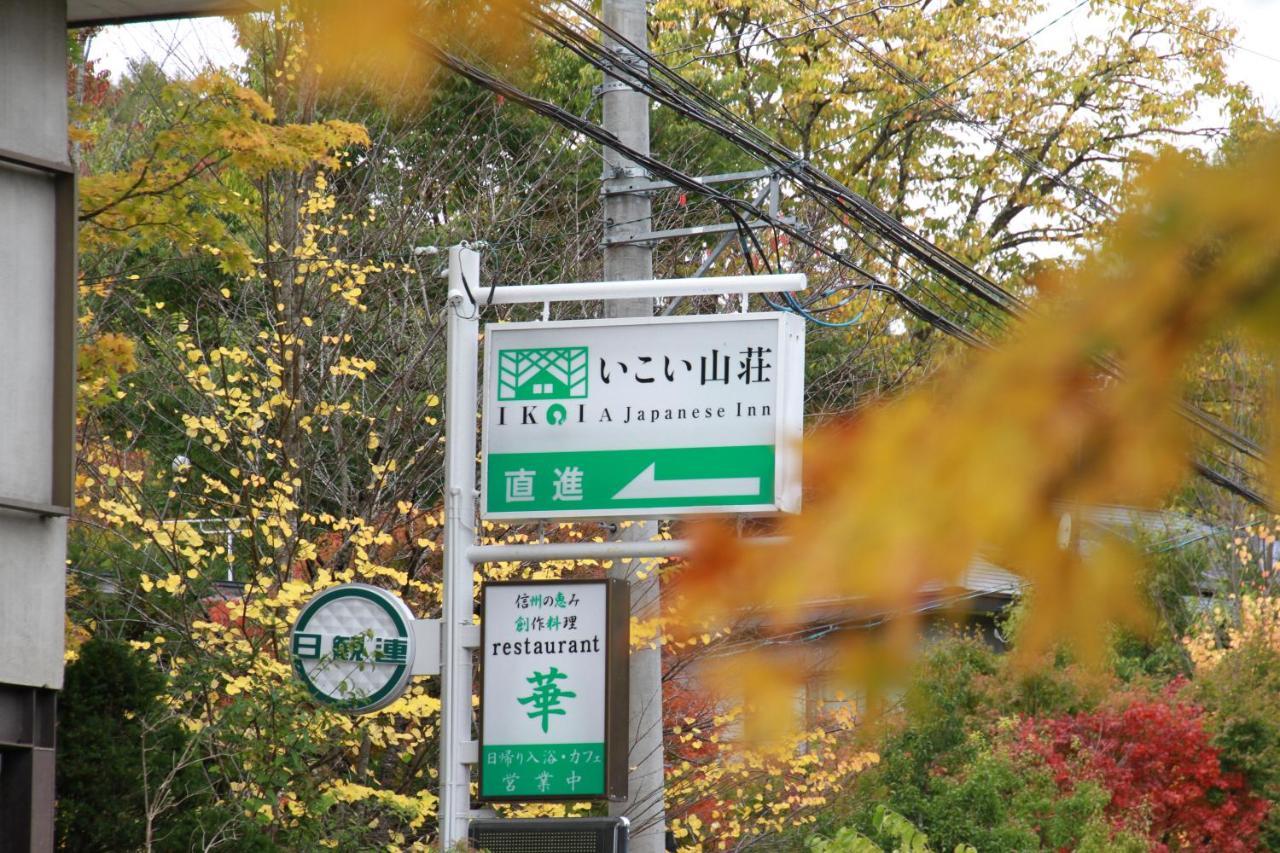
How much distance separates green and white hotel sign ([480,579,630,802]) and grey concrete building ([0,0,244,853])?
2137 mm

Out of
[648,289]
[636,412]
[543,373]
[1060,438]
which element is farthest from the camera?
[648,289]

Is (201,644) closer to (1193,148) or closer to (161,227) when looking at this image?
(161,227)

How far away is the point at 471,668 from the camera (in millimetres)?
8867

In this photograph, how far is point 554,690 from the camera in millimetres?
8641

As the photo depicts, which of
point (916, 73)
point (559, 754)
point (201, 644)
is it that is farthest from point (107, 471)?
point (916, 73)

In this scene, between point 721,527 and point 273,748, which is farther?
point 273,748

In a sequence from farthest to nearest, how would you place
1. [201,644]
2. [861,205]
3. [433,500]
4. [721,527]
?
[433,500] < [201,644] < [861,205] < [721,527]

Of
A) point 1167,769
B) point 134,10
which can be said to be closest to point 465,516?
point 134,10

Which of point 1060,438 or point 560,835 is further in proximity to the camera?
point 560,835

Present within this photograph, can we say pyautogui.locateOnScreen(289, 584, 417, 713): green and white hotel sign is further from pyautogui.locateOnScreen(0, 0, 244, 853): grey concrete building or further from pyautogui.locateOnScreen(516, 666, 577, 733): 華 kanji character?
pyautogui.locateOnScreen(0, 0, 244, 853): grey concrete building

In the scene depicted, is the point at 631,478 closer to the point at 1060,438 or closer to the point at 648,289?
the point at 648,289

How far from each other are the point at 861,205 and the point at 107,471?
6.39 meters

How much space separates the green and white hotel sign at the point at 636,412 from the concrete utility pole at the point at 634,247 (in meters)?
2.08

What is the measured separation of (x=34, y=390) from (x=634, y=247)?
13.4ft
